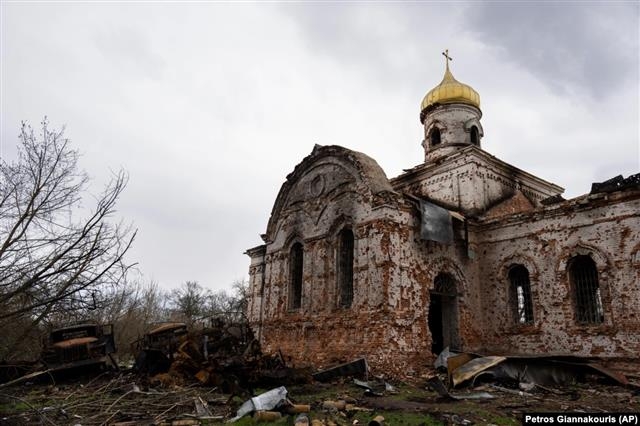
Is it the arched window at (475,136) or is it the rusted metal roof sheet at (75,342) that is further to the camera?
the arched window at (475,136)

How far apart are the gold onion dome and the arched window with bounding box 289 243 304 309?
30.9 ft

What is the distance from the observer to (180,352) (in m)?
13.9

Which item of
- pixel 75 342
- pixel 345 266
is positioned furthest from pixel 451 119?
pixel 75 342

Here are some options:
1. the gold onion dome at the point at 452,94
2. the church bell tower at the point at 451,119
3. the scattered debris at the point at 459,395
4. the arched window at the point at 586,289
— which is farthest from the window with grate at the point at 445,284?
the gold onion dome at the point at 452,94

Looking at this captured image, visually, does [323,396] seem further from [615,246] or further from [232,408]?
[615,246]

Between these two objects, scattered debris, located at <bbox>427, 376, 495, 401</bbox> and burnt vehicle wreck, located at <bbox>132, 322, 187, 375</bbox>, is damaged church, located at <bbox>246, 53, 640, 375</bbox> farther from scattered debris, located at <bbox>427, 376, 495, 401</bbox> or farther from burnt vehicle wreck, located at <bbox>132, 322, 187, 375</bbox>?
burnt vehicle wreck, located at <bbox>132, 322, 187, 375</bbox>

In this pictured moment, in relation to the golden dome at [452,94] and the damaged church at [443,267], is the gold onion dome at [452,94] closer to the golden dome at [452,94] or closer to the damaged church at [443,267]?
the golden dome at [452,94]

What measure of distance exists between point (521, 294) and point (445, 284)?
8.34 ft

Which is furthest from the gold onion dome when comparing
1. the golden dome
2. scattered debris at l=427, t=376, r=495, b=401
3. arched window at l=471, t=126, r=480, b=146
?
scattered debris at l=427, t=376, r=495, b=401

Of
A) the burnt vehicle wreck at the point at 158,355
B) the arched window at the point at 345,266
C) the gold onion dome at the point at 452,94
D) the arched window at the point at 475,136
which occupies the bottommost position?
the burnt vehicle wreck at the point at 158,355

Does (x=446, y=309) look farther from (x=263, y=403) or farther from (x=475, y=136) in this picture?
(x=475, y=136)

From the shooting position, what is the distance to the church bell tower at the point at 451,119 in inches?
817

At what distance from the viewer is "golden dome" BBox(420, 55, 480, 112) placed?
2105 cm

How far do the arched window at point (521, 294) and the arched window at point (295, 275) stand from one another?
7.69 metres
